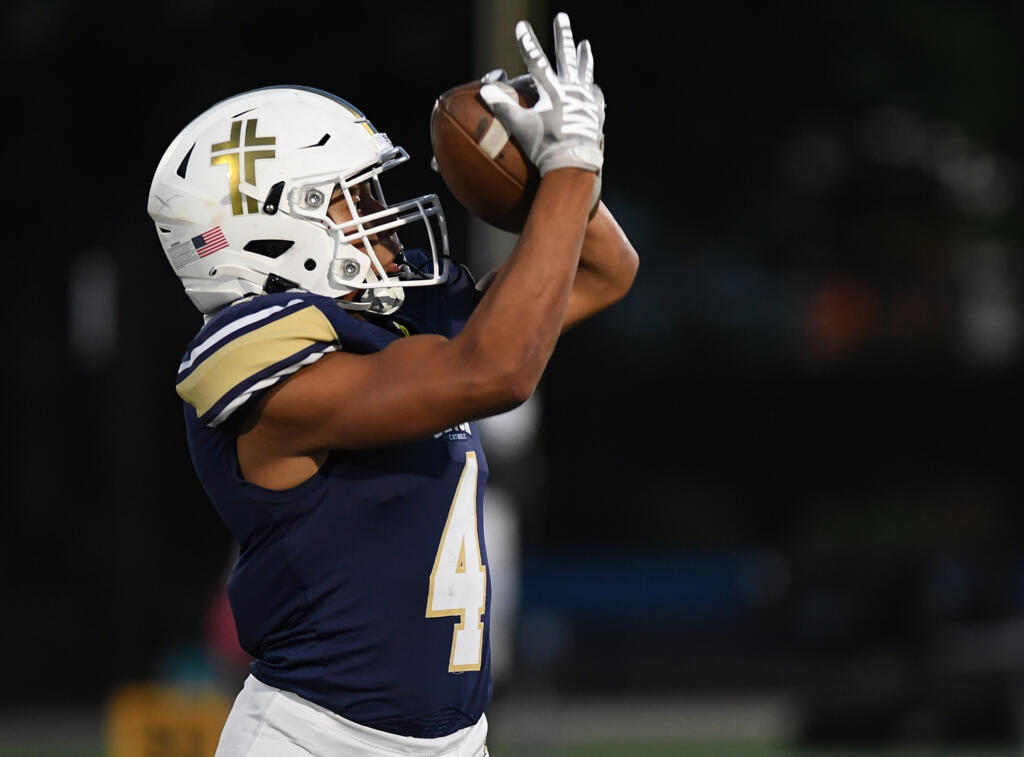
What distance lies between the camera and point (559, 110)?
2.52 m

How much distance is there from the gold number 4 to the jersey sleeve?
1.28 feet

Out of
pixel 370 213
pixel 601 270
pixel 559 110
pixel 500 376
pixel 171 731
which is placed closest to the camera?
pixel 500 376

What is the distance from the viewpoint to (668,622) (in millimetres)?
13414

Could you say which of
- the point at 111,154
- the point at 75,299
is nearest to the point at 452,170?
the point at 111,154

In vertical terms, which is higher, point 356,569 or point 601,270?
point 601,270

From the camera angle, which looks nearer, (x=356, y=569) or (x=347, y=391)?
(x=347, y=391)

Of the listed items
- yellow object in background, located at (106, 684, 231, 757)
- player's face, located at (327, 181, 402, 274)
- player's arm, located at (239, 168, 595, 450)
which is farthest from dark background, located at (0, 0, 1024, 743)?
player's arm, located at (239, 168, 595, 450)

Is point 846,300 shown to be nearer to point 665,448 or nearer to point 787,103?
point 665,448

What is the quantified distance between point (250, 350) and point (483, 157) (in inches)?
22.5

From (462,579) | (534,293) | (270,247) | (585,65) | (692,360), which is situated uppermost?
(585,65)

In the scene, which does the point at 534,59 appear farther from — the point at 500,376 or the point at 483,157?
the point at 500,376

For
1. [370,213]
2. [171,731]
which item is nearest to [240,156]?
[370,213]

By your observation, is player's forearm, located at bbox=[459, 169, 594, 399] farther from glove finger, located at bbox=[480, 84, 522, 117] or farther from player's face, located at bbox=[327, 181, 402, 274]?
player's face, located at bbox=[327, 181, 402, 274]

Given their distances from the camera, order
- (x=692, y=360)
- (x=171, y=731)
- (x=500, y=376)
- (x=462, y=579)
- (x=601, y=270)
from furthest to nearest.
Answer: (x=692, y=360)
(x=171, y=731)
(x=601, y=270)
(x=462, y=579)
(x=500, y=376)
